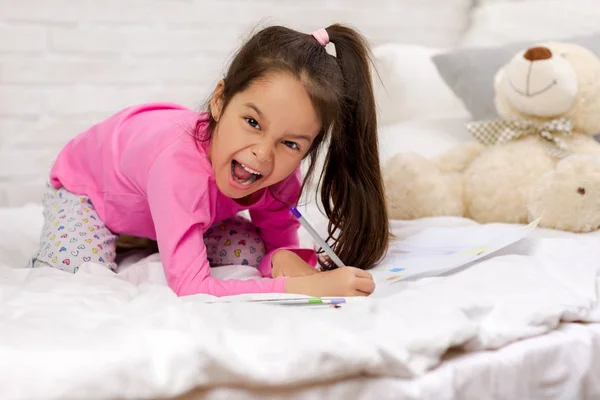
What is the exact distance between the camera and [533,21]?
75.9 inches

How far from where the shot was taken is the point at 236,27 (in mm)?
1986

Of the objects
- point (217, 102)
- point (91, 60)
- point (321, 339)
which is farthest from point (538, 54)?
point (91, 60)

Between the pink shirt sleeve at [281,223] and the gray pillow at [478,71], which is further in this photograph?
the gray pillow at [478,71]

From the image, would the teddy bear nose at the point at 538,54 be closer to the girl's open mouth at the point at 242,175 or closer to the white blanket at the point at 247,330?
the white blanket at the point at 247,330

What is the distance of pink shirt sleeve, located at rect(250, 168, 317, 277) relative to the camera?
1.18 m

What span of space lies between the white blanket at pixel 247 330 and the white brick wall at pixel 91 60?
0.91 m

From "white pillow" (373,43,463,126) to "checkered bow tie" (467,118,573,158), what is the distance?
38 cm

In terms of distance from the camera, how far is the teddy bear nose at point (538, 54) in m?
1.37

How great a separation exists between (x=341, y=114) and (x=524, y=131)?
1.83 feet

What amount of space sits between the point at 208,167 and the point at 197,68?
3.20ft

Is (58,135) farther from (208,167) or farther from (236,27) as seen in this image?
(208,167)

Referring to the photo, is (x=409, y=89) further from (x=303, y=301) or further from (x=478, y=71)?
(x=303, y=301)

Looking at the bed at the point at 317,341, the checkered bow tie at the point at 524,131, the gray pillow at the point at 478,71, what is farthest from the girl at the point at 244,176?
the gray pillow at the point at 478,71

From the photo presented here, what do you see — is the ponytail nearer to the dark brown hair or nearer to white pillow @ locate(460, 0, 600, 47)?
the dark brown hair
